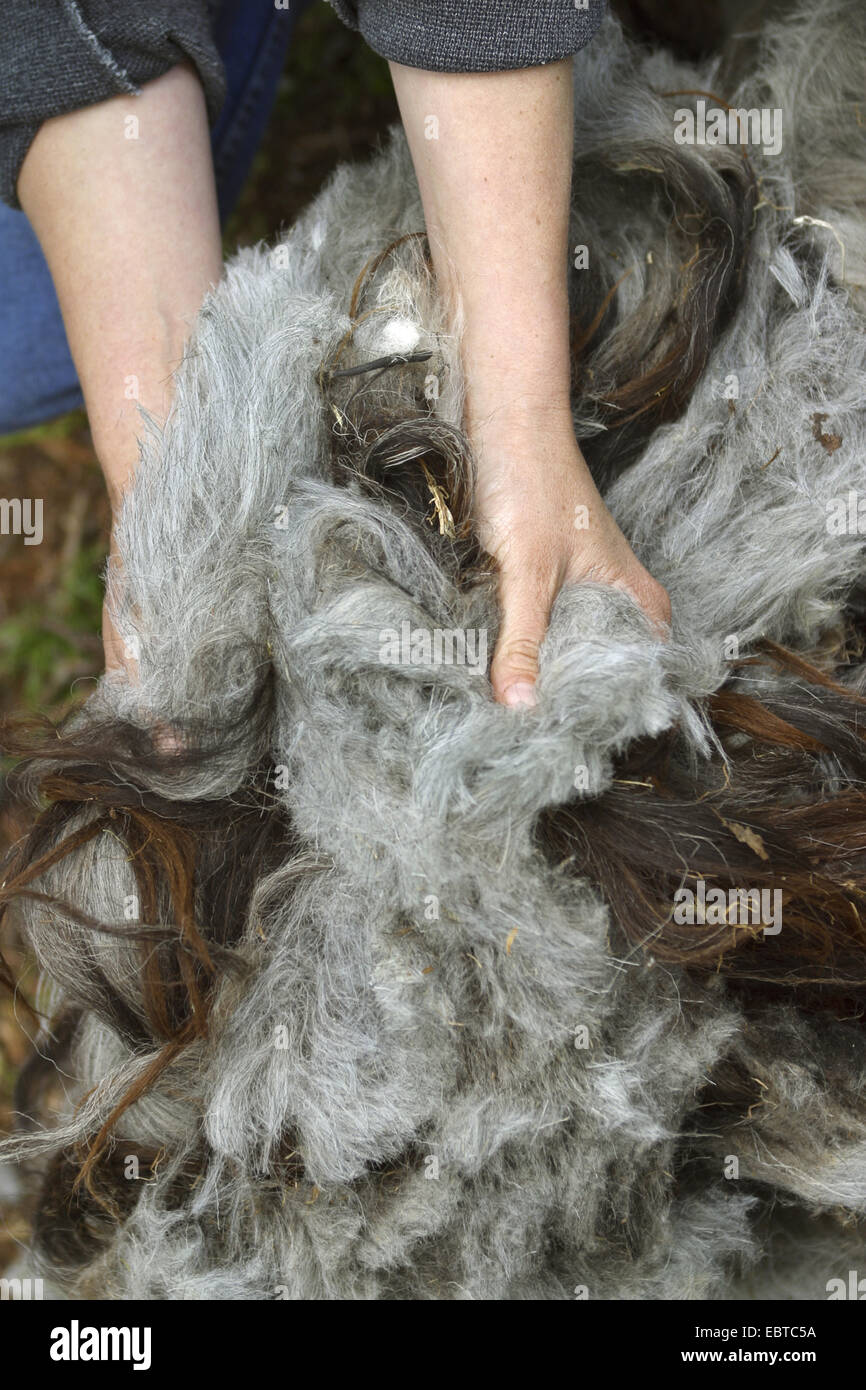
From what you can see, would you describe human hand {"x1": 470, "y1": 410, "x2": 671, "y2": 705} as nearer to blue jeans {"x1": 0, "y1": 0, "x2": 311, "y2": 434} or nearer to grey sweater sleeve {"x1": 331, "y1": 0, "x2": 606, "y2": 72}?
grey sweater sleeve {"x1": 331, "y1": 0, "x2": 606, "y2": 72}

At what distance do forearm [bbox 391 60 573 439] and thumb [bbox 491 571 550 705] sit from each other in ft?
0.55

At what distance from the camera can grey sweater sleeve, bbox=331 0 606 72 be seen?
87 cm

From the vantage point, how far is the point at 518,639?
86 cm

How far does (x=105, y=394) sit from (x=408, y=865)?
0.61 meters

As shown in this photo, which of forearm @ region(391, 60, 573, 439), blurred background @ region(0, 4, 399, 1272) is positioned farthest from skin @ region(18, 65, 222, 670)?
blurred background @ region(0, 4, 399, 1272)

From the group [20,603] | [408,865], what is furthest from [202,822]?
[20,603]

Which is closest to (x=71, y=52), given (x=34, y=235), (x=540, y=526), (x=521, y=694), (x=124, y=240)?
(x=124, y=240)

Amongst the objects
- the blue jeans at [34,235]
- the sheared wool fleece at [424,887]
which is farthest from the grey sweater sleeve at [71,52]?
the blue jeans at [34,235]

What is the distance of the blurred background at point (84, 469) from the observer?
80.1 inches

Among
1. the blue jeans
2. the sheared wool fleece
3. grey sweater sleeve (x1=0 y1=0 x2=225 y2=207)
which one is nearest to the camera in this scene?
the sheared wool fleece

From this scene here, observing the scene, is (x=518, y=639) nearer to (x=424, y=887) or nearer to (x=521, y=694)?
(x=521, y=694)

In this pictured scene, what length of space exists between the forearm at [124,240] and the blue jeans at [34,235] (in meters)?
0.34

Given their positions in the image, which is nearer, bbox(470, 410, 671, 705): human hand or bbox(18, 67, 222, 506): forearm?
bbox(470, 410, 671, 705): human hand
